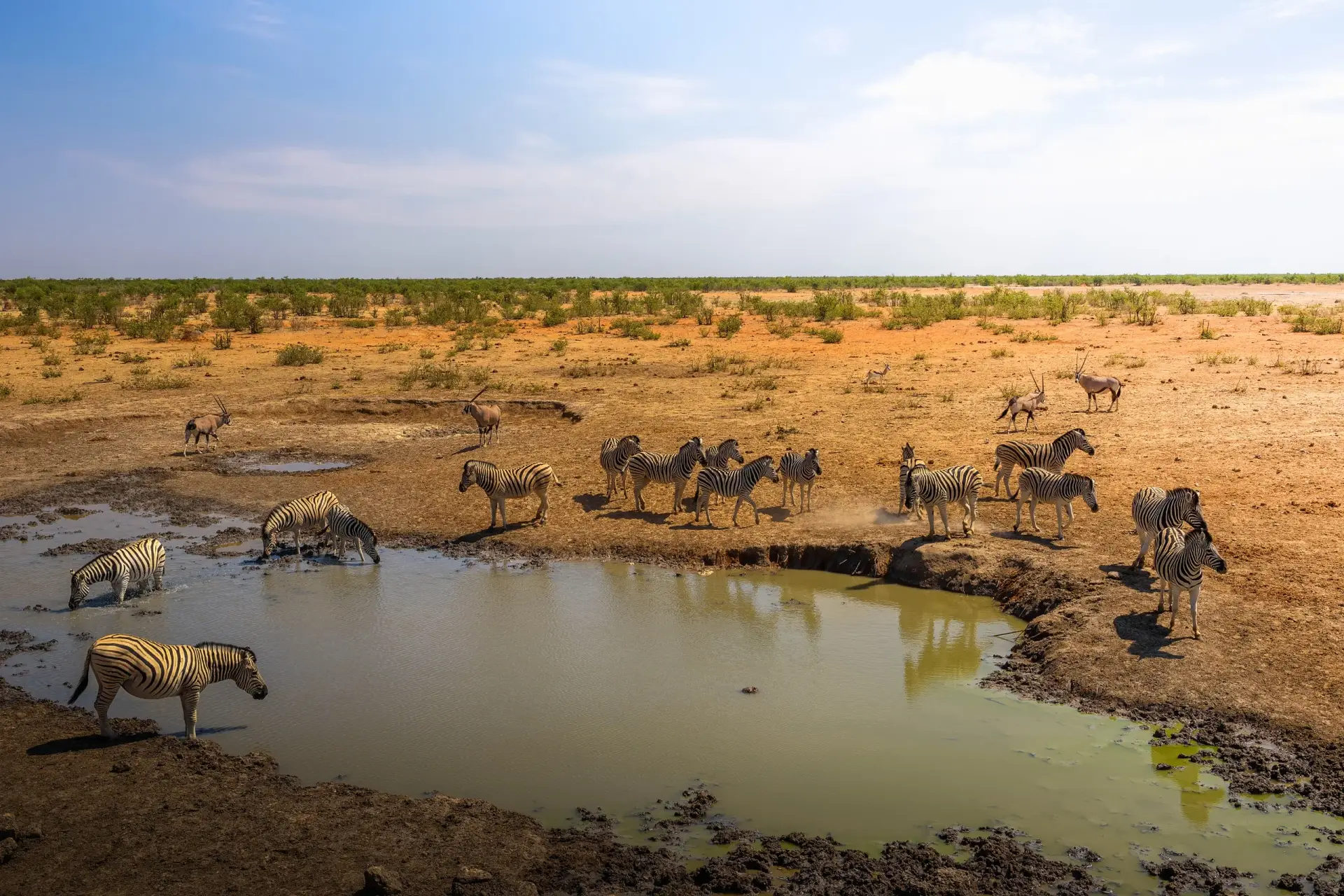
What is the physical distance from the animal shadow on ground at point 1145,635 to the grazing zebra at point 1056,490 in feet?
8.29

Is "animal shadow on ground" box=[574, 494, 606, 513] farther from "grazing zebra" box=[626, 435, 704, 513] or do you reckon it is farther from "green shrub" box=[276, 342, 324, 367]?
"green shrub" box=[276, 342, 324, 367]

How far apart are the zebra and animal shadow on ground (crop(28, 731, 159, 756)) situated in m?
11.5

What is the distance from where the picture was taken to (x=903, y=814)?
719 centimetres

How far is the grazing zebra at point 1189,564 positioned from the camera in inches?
365

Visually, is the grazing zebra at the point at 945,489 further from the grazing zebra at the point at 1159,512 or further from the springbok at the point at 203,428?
the springbok at the point at 203,428

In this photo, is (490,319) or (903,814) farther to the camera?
(490,319)

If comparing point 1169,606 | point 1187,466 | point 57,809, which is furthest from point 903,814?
point 1187,466

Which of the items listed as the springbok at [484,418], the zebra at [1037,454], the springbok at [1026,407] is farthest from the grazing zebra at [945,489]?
the springbok at [484,418]

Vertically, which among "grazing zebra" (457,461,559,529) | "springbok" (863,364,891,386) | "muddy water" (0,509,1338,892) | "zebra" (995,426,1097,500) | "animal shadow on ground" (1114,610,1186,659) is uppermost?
"springbok" (863,364,891,386)

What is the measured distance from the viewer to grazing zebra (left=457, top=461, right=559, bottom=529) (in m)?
14.4

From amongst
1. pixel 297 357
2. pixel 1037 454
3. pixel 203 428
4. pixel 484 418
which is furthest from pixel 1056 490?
pixel 297 357

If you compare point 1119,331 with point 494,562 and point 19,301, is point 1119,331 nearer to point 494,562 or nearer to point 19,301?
point 494,562

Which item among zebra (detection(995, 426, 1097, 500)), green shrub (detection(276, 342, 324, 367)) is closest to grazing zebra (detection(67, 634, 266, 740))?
zebra (detection(995, 426, 1097, 500))

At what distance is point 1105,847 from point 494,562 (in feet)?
27.9
